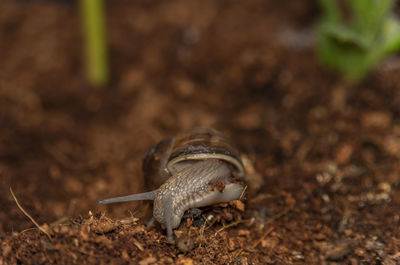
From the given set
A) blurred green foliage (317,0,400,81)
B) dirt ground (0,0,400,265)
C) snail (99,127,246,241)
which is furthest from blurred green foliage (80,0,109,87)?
blurred green foliage (317,0,400,81)

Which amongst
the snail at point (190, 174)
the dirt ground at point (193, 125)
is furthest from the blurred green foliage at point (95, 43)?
the snail at point (190, 174)

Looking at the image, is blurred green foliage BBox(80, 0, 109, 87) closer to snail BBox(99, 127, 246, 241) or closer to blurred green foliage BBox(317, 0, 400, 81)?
snail BBox(99, 127, 246, 241)

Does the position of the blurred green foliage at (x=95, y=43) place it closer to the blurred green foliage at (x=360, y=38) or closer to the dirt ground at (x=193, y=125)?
the dirt ground at (x=193, y=125)

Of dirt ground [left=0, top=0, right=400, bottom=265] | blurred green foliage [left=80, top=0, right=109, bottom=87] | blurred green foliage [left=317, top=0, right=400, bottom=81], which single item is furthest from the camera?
blurred green foliage [left=80, top=0, right=109, bottom=87]

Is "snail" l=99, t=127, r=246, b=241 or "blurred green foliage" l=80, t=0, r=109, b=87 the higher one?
"blurred green foliage" l=80, t=0, r=109, b=87

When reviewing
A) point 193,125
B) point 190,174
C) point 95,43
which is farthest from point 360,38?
point 95,43

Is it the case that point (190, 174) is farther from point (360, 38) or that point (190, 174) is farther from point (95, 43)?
point (95, 43)

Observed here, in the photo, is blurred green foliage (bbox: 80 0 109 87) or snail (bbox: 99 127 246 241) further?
blurred green foliage (bbox: 80 0 109 87)
